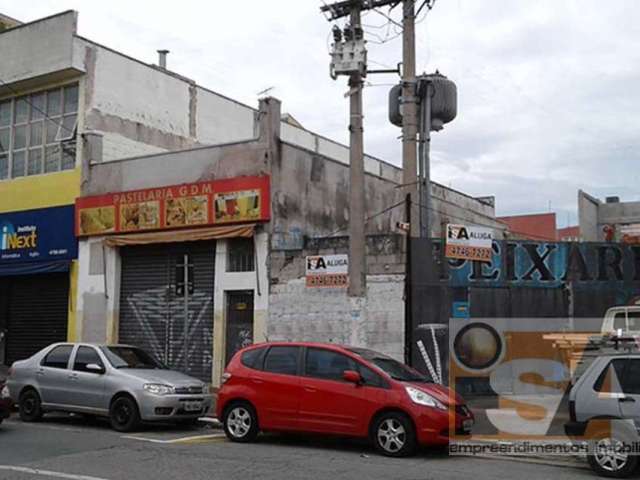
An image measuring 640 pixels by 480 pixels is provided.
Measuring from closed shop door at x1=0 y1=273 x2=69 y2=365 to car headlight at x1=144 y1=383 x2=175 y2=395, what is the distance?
32.6ft

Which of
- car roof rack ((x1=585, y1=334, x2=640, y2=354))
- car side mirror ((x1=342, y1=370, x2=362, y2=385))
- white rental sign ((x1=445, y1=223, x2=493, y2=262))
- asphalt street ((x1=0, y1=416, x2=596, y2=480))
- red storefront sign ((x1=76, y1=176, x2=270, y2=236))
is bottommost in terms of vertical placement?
asphalt street ((x1=0, y1=416, x2=596, y2=480))

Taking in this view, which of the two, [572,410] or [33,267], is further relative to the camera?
[33,267]

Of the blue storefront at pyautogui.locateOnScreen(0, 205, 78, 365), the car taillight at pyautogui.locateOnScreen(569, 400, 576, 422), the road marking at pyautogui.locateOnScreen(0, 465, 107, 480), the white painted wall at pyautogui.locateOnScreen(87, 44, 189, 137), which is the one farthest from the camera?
the white painted wall at pyautogui.locateOnScreen(87, 44, 189, 137)

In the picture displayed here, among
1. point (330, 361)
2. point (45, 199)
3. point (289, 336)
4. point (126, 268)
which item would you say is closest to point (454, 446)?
point (330, 361)

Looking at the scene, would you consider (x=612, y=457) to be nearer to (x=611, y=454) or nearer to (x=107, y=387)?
(x=611, y=454)

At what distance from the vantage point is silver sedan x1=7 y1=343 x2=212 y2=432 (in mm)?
12734

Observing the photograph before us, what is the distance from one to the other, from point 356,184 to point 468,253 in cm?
288

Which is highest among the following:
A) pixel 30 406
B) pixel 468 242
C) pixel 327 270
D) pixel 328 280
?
pixel 468 242

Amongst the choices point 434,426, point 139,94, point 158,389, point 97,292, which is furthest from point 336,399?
point 139,94

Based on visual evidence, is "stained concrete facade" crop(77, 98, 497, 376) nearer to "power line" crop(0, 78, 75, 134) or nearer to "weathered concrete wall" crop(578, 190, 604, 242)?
"power line" crop(0, 78, 75, 134)

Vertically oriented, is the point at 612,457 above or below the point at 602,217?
below

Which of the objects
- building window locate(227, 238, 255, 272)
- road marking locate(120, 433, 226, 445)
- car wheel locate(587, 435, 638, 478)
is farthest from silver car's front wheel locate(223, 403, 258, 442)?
building window locate(227, 238, 255, 272)

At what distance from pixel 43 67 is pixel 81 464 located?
51.0 feet

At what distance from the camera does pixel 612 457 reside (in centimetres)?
893
